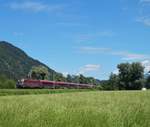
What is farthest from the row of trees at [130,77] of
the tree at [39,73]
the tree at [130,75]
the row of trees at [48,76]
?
the tree at [39,73]

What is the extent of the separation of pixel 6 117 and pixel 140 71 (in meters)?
131

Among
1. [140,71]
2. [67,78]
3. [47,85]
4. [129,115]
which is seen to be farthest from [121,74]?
[129,115]

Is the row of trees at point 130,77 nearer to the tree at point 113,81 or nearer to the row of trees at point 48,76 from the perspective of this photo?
the tree at point 113,81

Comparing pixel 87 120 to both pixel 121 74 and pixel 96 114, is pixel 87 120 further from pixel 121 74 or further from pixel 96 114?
pixel 121 74

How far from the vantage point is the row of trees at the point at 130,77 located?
133250 mm

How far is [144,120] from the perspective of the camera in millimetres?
10625

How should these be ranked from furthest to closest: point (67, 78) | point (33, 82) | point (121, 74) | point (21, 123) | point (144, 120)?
point (67, 78) < point (121, 74) < point (33, 82) < point (144, 120) < point (21, 123)

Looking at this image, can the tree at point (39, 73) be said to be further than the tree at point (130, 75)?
Yes

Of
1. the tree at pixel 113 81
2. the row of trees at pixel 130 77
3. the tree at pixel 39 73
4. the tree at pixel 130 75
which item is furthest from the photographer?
the tree at pixel 39 73

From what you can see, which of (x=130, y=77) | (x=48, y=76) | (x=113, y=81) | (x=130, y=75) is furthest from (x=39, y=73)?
(x=130, y=75)

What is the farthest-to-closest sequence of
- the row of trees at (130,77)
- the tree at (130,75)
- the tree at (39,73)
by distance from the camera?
the tree at (39,73)
the tree at (130,75)
the row of trees at (130,77)

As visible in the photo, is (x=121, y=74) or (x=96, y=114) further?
(x=121, y=74)

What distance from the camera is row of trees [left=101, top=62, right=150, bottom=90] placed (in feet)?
437

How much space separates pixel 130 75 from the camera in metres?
138
